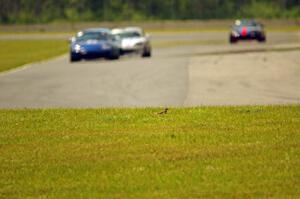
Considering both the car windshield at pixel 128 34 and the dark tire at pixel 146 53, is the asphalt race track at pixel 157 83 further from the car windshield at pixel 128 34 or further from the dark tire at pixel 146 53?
the car windshield at pixel 128 34

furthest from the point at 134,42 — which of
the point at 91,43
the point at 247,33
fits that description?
the point at 247,33

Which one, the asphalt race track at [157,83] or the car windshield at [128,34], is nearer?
the asphalt race track at [157,83]

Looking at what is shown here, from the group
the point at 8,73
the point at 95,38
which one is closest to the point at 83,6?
the point at 95,38

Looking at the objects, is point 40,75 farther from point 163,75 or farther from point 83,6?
point 83,6

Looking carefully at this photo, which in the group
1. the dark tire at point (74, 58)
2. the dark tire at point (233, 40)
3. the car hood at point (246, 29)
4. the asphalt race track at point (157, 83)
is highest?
the asphalt race track at point (157, 83)

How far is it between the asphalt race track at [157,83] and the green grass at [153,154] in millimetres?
4698

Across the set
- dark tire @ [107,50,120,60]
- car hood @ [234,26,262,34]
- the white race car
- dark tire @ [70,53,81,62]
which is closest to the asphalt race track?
dark tire @ [70,53,81,62]

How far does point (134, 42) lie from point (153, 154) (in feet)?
120

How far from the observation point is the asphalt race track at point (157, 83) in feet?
72.0

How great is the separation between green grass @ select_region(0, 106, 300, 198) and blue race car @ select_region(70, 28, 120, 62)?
87.7 feet

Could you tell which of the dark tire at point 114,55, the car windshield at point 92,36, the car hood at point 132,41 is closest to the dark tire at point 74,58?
the car windshield at point 92,36

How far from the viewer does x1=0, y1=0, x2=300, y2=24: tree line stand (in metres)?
131

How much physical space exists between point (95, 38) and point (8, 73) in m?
11.1

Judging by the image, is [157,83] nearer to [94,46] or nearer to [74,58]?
[74,58]
